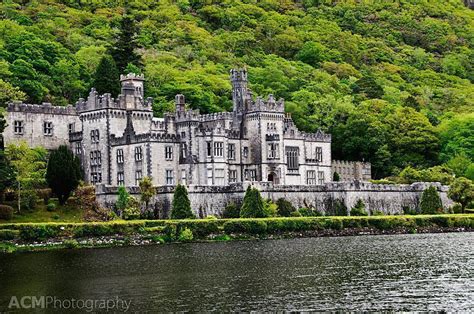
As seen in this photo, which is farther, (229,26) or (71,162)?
(229,26)

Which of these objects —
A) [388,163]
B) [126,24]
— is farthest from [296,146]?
[126,24]

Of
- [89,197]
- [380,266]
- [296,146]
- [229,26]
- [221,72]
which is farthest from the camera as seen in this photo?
[229,26]

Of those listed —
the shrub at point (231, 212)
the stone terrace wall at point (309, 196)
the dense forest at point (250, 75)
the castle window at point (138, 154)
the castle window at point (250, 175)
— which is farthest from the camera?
the dense forest at point (250, 75)

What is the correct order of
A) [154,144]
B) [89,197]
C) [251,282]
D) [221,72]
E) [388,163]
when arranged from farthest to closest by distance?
[221,72] < [388,163] < [154,144] < [89,197] < [251,282]

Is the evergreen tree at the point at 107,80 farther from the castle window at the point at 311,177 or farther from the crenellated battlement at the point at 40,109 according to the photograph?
the castle window at the point at 311,177

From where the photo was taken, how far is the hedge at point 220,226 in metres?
75.6

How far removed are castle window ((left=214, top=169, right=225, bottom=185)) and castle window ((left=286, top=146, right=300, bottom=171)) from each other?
969 cm

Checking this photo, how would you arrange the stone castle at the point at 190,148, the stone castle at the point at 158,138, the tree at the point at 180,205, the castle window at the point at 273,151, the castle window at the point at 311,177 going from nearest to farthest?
the tree at the point at 180,205, the stone castle at the point at 190,148, the stone castle at the point at 158,138, the castle window at the point at 273,151, the castle window at the point at 311,177

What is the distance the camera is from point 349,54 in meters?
198

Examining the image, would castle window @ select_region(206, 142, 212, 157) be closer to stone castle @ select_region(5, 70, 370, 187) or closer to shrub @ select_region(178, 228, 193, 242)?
stone castle @ select_region(5, 70, 370, 187)

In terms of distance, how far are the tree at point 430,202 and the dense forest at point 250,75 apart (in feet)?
30.9

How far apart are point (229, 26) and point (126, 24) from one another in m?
72.0

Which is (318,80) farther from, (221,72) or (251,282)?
(251,282)

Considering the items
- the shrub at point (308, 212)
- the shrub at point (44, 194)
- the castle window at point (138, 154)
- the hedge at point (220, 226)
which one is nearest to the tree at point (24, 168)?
the shrub at point (44, 194)
